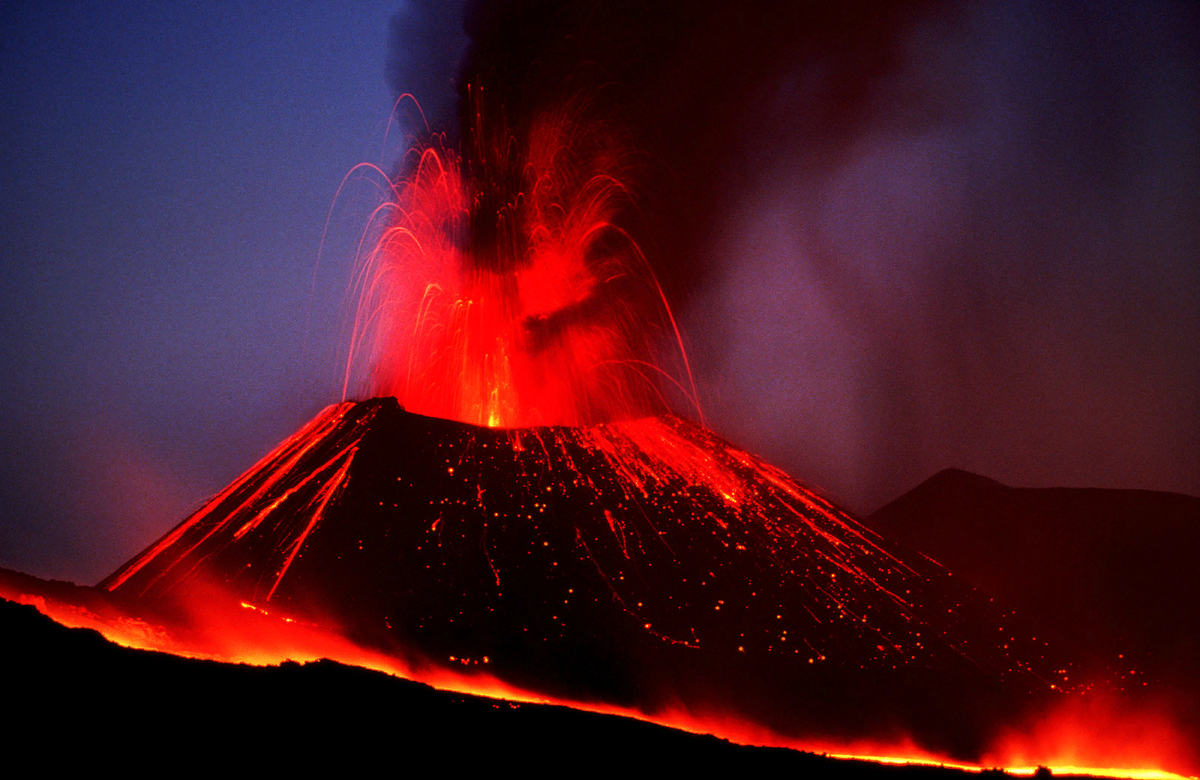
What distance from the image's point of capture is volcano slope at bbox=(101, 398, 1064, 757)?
8.08m

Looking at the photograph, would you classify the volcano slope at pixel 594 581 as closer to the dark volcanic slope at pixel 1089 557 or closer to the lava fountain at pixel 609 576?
A: the lava fountain at pixel 609 576

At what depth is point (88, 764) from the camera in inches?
169

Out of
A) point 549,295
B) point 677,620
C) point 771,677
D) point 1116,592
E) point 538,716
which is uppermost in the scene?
point 549,295

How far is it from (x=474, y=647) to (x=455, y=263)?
9.24 m

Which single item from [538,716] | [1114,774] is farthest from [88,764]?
[1114,774]

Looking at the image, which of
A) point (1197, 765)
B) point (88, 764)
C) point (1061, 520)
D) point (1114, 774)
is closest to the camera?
point (88, 764)

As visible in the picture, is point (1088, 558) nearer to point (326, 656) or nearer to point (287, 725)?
point (326, 656)

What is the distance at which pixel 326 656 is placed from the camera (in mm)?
7297

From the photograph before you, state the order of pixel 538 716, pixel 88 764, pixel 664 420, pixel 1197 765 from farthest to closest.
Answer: pixel 664 420 → pixel 1197 765 → pixel 538 716 → pixel 88 764

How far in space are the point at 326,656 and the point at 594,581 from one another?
3494 mm

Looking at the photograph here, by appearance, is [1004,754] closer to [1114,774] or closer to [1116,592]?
[1114,774]

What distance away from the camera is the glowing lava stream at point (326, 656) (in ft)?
21.7

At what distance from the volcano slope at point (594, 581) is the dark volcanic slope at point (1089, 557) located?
922 cm

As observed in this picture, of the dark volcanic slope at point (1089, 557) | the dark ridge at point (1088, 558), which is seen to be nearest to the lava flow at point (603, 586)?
the dark ridge at point (1088, 558)
